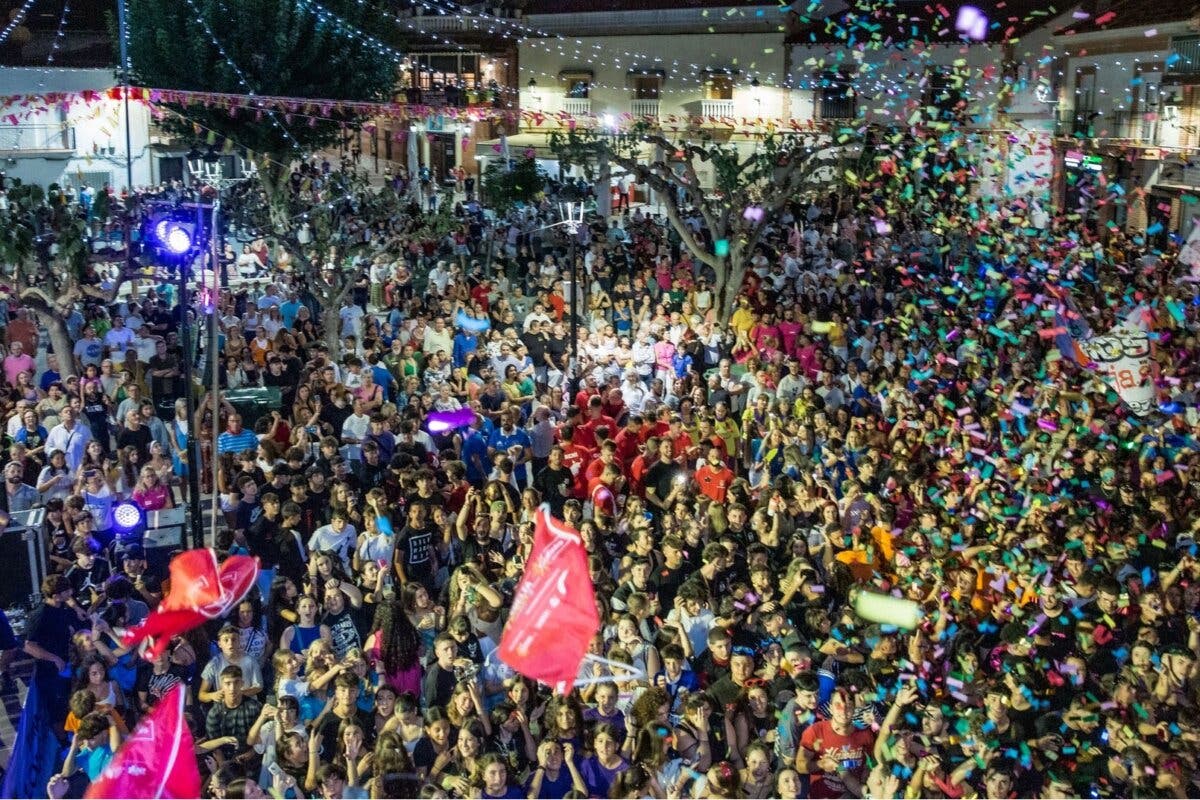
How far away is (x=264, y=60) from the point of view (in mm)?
24281

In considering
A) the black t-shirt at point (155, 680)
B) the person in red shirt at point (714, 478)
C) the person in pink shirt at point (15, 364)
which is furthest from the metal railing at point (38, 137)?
the black t-shirt at point (155, 680)

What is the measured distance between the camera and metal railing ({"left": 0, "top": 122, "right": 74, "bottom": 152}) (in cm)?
2666

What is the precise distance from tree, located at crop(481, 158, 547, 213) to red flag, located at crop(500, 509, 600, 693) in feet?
61.2

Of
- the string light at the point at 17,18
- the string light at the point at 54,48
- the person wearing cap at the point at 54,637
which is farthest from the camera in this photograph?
the string light at the point at 54,48

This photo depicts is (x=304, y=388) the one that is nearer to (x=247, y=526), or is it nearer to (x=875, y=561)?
(x=247, y=526)

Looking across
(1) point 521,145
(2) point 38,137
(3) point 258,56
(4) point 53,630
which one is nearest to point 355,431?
(4) point 53,630

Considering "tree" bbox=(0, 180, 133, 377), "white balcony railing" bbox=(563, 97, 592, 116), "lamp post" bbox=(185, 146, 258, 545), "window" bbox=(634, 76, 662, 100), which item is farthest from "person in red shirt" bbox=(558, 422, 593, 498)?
"white balcony railing" bbox=(563, 97, 592, 116)

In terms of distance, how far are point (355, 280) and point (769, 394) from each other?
16.6 feet

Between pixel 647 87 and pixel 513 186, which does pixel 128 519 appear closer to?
pixel 513 186

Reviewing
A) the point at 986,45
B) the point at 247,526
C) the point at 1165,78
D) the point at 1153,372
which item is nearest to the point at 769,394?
the point at 1153,372

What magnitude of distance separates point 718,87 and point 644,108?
218 centimetres

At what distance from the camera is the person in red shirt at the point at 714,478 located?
8.55m

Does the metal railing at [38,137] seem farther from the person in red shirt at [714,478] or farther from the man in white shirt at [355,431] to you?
the person in red shirt at [714,478]

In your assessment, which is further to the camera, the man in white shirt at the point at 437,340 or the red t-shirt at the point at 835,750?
the man in white shirt at the point at 437,340
